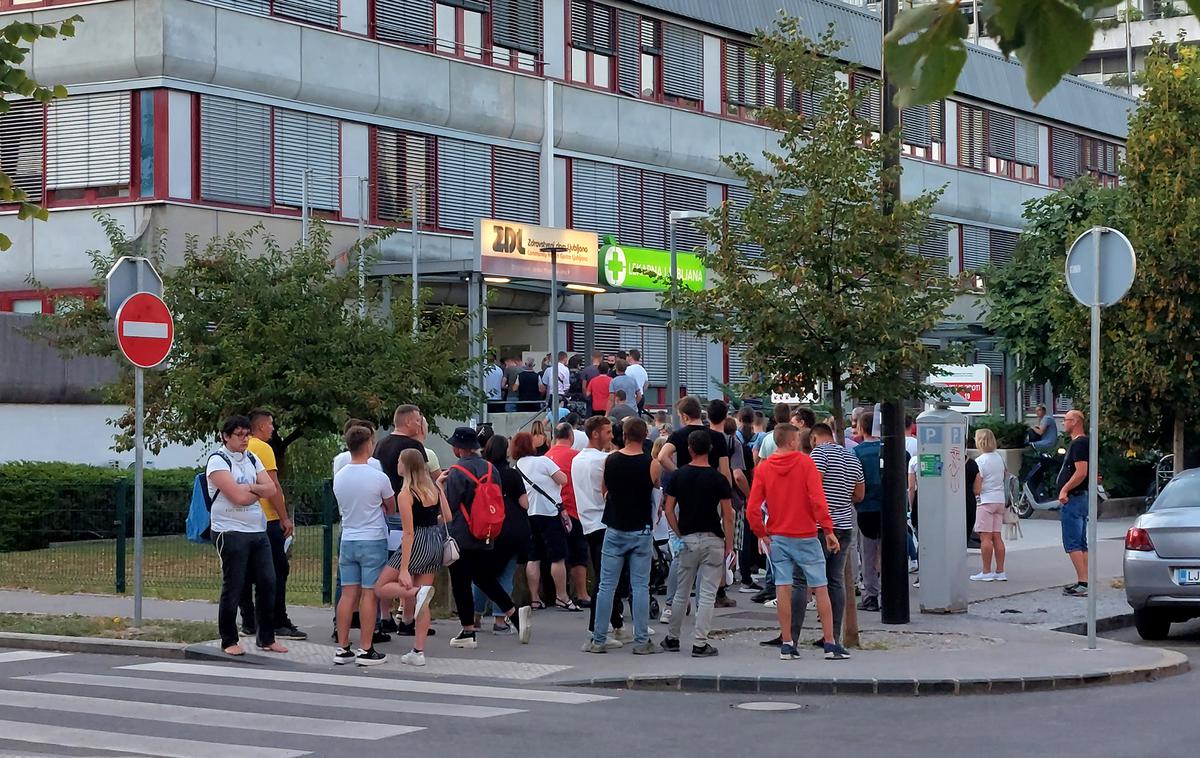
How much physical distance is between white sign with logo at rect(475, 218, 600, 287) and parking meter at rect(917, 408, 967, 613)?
15061 mm

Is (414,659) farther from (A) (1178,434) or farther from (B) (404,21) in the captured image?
(B) (404,21)

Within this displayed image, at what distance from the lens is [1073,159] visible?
5716cm

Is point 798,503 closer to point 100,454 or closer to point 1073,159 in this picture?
point 100,454

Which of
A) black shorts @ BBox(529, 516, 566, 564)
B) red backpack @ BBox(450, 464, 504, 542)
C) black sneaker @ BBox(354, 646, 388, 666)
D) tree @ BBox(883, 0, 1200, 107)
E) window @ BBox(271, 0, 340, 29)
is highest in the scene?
window @ BBox(271, 0, 340, 29)

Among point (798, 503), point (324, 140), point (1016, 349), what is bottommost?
point (798, 503)

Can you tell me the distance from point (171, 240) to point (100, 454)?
12.5 ft

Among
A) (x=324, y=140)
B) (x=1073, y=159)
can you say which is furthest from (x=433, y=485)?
(x=1073, y=159)

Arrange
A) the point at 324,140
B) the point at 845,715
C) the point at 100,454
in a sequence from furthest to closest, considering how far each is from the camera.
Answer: the point at 324,140, the point at 100,454, the point at 845,715

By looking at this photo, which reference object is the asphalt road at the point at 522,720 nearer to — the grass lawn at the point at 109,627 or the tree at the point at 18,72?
the grass lawn at the point at 109,627

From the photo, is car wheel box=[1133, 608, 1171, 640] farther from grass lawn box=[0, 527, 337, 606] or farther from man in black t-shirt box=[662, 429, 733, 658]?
grass lawn box=[0, 527, 337, 606]

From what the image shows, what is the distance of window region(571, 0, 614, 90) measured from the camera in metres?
38.2

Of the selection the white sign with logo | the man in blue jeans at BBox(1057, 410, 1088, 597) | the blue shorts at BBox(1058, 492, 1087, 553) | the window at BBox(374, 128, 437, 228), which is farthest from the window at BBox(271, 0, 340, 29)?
the blue shorts at BBox(1058, 492, 1087, 553)

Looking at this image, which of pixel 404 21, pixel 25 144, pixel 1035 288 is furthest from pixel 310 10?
pixel 1035 288

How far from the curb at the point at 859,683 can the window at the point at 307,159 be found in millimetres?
20829
